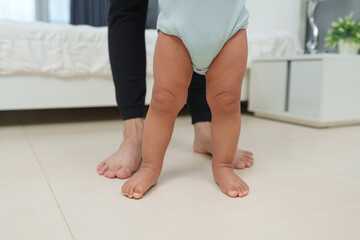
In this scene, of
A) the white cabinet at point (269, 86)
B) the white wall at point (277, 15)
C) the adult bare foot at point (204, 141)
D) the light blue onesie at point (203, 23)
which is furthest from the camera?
the white wall at point (277, 15)

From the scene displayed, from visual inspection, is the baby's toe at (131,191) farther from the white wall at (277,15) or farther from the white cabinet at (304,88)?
the white wall at (277,15)

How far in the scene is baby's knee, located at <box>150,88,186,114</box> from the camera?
69 centimetres

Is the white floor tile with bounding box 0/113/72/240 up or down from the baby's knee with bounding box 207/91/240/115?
down

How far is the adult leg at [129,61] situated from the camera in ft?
2.87

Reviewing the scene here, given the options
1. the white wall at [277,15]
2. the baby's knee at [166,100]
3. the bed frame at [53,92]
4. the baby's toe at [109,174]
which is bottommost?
Result: the baby's toe at [109,174]

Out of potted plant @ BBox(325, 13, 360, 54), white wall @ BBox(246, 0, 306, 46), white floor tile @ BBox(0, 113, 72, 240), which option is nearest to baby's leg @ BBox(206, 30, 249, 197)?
white floor tile @ BBox(0, 113, 72, 240)

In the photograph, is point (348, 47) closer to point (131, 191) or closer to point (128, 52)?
point (128, 52)

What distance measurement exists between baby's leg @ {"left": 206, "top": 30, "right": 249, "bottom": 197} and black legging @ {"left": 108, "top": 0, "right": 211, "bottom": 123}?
0.28 meters

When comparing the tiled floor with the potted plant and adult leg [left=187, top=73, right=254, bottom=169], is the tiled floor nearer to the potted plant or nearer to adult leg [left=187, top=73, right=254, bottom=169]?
adult leg [left=187, top=73, right=254, bottom=169]

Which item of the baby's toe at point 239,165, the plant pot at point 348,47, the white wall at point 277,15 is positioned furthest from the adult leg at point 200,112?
the white wall at point 277,15

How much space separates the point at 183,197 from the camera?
26.0 inches

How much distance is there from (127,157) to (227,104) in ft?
0.99

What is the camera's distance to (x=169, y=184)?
0.74 m

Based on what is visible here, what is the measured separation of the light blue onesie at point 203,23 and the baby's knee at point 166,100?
10cm
